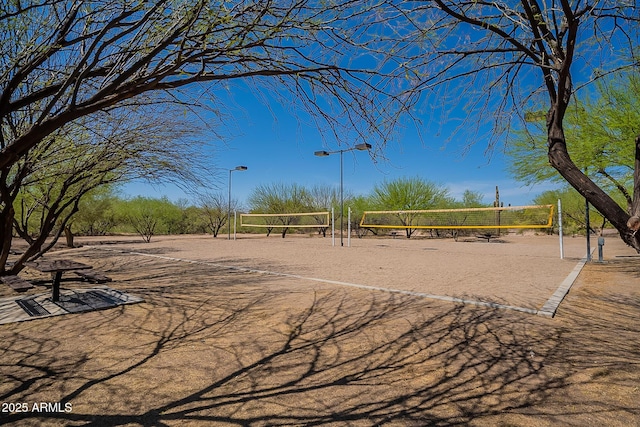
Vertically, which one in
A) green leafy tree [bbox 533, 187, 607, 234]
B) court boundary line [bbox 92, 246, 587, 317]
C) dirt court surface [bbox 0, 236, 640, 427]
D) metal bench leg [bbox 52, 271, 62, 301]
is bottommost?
dirt court surface [bbox 0, 236, 640, 427]

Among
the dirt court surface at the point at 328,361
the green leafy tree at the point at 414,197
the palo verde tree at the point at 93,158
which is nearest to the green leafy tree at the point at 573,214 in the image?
the green leafy tree at the point at 414,197

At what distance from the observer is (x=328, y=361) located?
3.04 metres

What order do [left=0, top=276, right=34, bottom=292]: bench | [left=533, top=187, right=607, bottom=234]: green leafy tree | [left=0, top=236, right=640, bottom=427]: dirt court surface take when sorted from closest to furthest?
[left=0, top=236, right=640, bottom=427]: dirt court surface < [left=0, top=276, right=34, bottom=292]: bench < [left=533, top=187, right=607, bottom=234]: green leafy tree

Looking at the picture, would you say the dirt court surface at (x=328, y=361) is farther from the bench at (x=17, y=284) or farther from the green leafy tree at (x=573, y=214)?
the green leafy tree at (x=573, y=214)

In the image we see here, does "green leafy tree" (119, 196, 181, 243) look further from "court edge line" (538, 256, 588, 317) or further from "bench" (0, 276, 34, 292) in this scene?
"court edge line" (538, 256, 588, 317)

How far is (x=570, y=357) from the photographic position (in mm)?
Answer: 3047

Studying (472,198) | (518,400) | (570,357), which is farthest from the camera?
(472,198)

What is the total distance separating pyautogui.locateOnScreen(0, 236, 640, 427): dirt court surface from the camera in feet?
7.31

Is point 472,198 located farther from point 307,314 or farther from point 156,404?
point 156,404

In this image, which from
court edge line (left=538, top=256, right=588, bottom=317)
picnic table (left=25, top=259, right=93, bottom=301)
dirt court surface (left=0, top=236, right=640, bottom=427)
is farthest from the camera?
picnic table (left=25, top=259, right=93, bottom=301)

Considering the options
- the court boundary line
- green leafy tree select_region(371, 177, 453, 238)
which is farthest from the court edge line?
green leafy tree select_region(371, 177, 453, 238)

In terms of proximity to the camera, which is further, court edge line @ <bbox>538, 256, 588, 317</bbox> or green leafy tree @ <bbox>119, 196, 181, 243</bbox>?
green leafy tree @ <bbox>119, 196, 181, 243</bbox>

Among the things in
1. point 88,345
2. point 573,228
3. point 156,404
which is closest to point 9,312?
point 88,345

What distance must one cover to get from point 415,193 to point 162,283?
23942 mm
